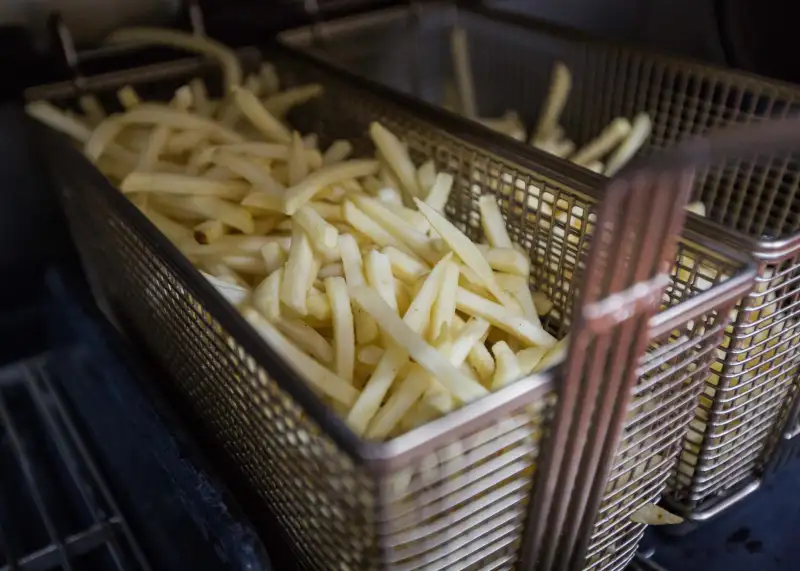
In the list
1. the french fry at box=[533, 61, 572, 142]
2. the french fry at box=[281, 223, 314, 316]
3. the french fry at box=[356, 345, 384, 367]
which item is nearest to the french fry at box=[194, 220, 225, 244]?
the french fry at box=[281, 223, 314, 316]

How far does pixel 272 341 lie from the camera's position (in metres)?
0.55

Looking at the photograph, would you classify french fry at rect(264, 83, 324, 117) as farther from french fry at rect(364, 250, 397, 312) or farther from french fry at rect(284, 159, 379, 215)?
french fry at rect(364, 250, 397, 312)

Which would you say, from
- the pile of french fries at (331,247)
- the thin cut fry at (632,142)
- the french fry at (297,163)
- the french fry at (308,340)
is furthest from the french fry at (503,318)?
the thin cut fry at (632,142)

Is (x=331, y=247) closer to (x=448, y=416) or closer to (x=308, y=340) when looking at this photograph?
(x=308, y=340)

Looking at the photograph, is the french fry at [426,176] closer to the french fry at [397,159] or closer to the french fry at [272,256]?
the french fry at [397,159]

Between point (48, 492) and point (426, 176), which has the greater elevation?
point (426, 176)

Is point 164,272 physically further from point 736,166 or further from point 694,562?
point 736,166

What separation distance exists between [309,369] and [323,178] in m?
0.25

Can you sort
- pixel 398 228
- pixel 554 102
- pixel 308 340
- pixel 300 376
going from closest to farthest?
pixel 300 376
pixel 308 340
pixel 398 228
pixel 554 102

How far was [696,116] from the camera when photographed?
0.98 metres

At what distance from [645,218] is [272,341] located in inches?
11.6

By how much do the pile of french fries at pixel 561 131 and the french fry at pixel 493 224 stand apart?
0.12 meters

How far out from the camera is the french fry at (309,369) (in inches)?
20.9

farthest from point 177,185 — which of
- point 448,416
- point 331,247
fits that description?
point 448,416
